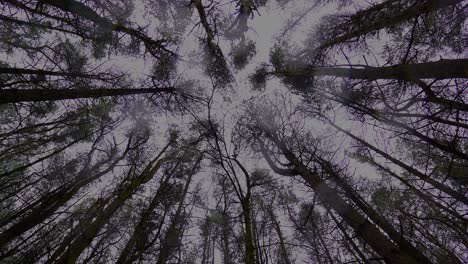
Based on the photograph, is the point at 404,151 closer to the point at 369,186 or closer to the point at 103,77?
the point at 369,186

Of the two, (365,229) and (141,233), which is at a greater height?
(365,229)

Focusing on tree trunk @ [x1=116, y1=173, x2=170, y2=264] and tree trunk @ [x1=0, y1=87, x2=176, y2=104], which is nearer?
tree trunk @ [x1=116, y1=173, x2=170, y2=264]

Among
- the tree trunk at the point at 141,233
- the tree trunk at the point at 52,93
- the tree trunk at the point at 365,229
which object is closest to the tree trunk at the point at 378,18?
the tree trunk at the point at 365,229

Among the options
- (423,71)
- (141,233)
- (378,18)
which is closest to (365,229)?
(423,71)

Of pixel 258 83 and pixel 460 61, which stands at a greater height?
pixel 258 83

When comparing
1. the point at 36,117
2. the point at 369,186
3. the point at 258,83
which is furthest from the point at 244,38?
the point at 369,186

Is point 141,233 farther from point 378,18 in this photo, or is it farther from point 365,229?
point 378,18

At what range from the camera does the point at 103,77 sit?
4.89 metres

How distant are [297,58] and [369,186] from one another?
6.38m

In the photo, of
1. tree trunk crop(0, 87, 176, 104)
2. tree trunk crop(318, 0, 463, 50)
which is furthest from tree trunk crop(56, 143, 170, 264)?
tree trunk crop(318, 0, 463, 50)

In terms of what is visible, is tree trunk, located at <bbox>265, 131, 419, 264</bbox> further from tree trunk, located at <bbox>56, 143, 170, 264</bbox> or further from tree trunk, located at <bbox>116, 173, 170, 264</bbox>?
tree trunk, located at <bbox>56, 143, 170, 264</bbox>

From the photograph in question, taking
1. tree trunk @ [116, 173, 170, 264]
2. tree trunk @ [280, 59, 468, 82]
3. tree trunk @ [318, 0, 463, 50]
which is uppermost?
tree trunk @ [318, 0, 463, 50]

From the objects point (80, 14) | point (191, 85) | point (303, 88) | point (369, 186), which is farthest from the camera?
point (369, 186)

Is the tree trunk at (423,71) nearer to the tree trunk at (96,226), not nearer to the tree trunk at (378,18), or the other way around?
the tree trunk at (378,18)
